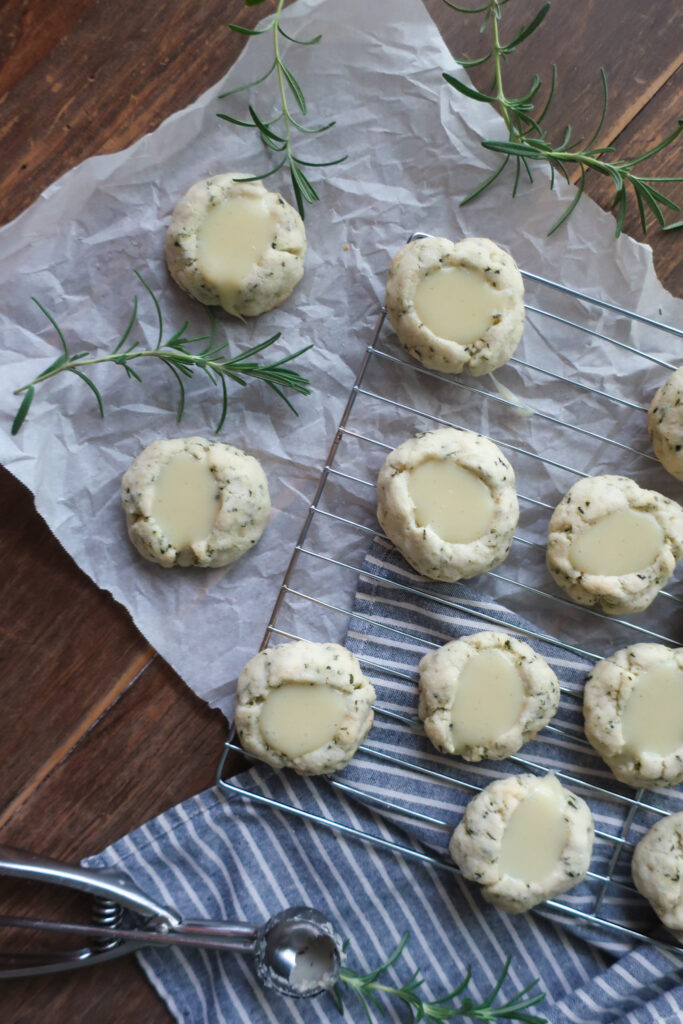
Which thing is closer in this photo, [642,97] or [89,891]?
[89,891]

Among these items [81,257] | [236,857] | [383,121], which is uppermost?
[383,121]

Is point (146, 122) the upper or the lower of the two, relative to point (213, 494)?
upper

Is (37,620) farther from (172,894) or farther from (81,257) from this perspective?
(81,257)

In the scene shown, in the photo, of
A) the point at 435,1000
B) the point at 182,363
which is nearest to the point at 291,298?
the point at 182,363

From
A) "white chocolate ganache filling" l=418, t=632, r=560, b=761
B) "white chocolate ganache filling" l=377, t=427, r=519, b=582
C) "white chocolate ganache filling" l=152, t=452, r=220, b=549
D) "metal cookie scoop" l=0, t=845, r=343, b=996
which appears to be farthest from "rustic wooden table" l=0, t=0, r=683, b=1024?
"white chocolate ganache filling" l=377, t=427, r=519, b=582

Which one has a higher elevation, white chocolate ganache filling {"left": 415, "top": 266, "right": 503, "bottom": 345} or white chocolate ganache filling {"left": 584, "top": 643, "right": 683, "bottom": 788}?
white chocolate ganache filling {"left": 415, "top": 266, "right": 503, "bottom": 345}

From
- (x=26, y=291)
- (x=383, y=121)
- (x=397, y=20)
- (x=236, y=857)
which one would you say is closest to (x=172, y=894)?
(x=236, y=857)

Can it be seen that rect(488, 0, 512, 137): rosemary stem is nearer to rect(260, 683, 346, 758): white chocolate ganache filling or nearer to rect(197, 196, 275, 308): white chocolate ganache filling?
rect(197, 196, 275, 308): white chocolate ganache filling
